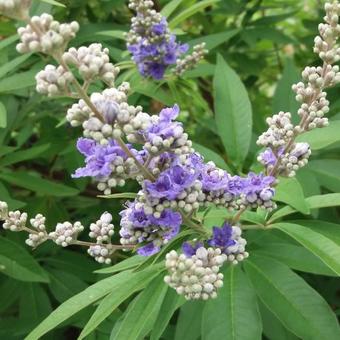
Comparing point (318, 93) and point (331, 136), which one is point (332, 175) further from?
point (318, 93)

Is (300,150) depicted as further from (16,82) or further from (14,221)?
(16,82)

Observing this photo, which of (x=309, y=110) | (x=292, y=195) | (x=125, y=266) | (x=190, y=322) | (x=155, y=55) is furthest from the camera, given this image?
(x=155, y=55)

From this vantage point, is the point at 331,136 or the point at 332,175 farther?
the point at 332,175

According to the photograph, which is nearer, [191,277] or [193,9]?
[191,277]

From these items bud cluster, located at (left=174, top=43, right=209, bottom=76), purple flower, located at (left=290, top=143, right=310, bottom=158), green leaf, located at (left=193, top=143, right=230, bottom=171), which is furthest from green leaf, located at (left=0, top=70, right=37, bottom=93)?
purple flower, located at (left=290, top=143, right=310, bottom=158)

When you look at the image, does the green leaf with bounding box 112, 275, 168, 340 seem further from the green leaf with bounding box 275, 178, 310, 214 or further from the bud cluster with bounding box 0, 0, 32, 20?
the bud cluster with bounding box 0, 0, 32, 20

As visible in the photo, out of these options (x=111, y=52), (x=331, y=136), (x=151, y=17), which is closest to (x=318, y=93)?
(x=331, y=136)

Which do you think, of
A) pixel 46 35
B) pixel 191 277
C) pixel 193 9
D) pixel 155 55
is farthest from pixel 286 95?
pixel 46 35
